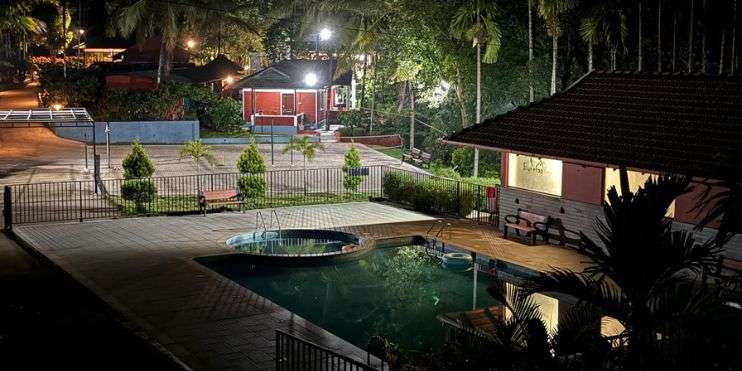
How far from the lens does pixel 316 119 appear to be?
51.7m

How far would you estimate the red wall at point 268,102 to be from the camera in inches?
2007

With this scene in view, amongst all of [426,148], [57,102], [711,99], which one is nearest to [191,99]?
[57,102]

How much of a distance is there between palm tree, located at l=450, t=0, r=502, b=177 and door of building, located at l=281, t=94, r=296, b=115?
21943 millimetres

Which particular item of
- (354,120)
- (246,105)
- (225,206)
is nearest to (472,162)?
(225,206)

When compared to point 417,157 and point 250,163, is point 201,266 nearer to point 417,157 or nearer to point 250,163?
point 250,163

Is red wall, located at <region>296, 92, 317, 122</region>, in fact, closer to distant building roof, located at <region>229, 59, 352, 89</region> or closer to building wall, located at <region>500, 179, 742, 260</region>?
distant building roof, located at <region>229, 59, 352, 89</region>

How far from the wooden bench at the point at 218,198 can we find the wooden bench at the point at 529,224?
26.5 ft

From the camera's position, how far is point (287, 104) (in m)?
51.4

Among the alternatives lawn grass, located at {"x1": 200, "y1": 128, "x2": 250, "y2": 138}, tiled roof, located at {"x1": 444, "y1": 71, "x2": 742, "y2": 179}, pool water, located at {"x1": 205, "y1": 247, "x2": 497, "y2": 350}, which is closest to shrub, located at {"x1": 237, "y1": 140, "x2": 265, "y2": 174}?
pool water, located at {"x1": 205, "y1": 247, "x2": 497, "y2": 350}

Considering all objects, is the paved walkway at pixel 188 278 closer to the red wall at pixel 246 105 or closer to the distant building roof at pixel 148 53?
the red wall at pixel 246 105

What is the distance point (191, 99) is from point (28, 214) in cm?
2253

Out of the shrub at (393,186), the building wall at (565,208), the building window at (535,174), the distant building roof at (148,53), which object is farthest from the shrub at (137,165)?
the distant building roof at (148,53)

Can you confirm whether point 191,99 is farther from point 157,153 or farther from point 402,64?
point 402,64

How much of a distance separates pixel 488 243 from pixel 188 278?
23.6 feet
